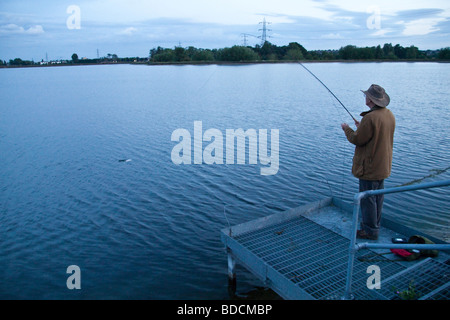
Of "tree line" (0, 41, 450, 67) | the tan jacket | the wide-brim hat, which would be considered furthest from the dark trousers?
"tree line" (0, 41, 450, 67)

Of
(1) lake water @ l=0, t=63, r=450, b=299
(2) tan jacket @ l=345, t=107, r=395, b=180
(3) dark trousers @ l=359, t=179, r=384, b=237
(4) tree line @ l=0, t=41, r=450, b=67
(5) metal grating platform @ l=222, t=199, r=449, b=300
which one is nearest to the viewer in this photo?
(5) metal grating platform @ l=222, t=199, r=449, b=300

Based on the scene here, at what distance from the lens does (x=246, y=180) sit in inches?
399

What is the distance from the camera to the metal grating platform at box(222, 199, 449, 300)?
409 cm

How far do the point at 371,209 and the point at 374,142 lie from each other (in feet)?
2.86

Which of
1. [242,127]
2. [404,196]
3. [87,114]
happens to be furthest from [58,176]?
[87,114]

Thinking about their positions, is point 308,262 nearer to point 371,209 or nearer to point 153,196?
point 371,209

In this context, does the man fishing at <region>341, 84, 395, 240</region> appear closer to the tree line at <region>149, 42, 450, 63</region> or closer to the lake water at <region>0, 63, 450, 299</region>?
the lake water at <region>0, 63, 450, 299</region>

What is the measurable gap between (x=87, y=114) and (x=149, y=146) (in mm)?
9786

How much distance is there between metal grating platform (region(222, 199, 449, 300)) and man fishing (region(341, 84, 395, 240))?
533 mm

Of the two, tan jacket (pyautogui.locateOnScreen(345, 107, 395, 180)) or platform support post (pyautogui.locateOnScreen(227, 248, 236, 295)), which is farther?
platform support post (pyautogui.locateOnScreen(227, 248, 236, 295))

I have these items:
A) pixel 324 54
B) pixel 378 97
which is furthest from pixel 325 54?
pixel 378 97

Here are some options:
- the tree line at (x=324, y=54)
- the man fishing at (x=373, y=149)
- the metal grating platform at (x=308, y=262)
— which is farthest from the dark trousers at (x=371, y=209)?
the tree line at (x=324, y=54)

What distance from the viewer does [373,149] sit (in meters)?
4.70

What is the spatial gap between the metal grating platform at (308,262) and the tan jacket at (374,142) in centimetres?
108
